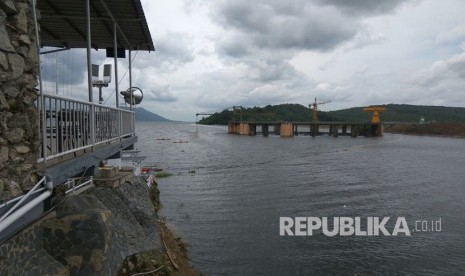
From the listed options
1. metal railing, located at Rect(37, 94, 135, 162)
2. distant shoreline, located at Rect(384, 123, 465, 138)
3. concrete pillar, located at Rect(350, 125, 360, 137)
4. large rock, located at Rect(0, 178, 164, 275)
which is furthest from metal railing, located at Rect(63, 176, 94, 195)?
distant shoreline, located at Rect(384, 123, 465, 138)

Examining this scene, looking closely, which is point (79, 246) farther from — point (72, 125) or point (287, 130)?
point (287, 130)

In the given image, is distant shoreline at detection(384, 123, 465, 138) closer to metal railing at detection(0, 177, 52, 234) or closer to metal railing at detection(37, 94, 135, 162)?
metal railing at detection(37, 94, 135, 162)

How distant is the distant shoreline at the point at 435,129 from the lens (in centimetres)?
11888

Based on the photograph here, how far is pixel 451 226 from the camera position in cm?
1593

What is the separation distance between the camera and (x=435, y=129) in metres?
129

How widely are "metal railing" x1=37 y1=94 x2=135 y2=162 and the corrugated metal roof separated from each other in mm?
2200

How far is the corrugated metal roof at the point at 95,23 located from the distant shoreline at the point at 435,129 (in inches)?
4875

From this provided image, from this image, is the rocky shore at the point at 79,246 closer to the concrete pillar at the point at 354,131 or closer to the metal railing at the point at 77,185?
the metal railing at the point at 77,185

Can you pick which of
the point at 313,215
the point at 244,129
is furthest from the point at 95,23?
the point at 244,129

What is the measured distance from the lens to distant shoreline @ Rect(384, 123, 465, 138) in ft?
390

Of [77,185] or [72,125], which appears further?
[77,185]

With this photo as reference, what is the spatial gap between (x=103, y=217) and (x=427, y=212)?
17329 millimetres

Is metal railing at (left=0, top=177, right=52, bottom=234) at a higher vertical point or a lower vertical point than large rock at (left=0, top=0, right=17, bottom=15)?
lower

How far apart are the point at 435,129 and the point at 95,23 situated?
139302 millimetres
